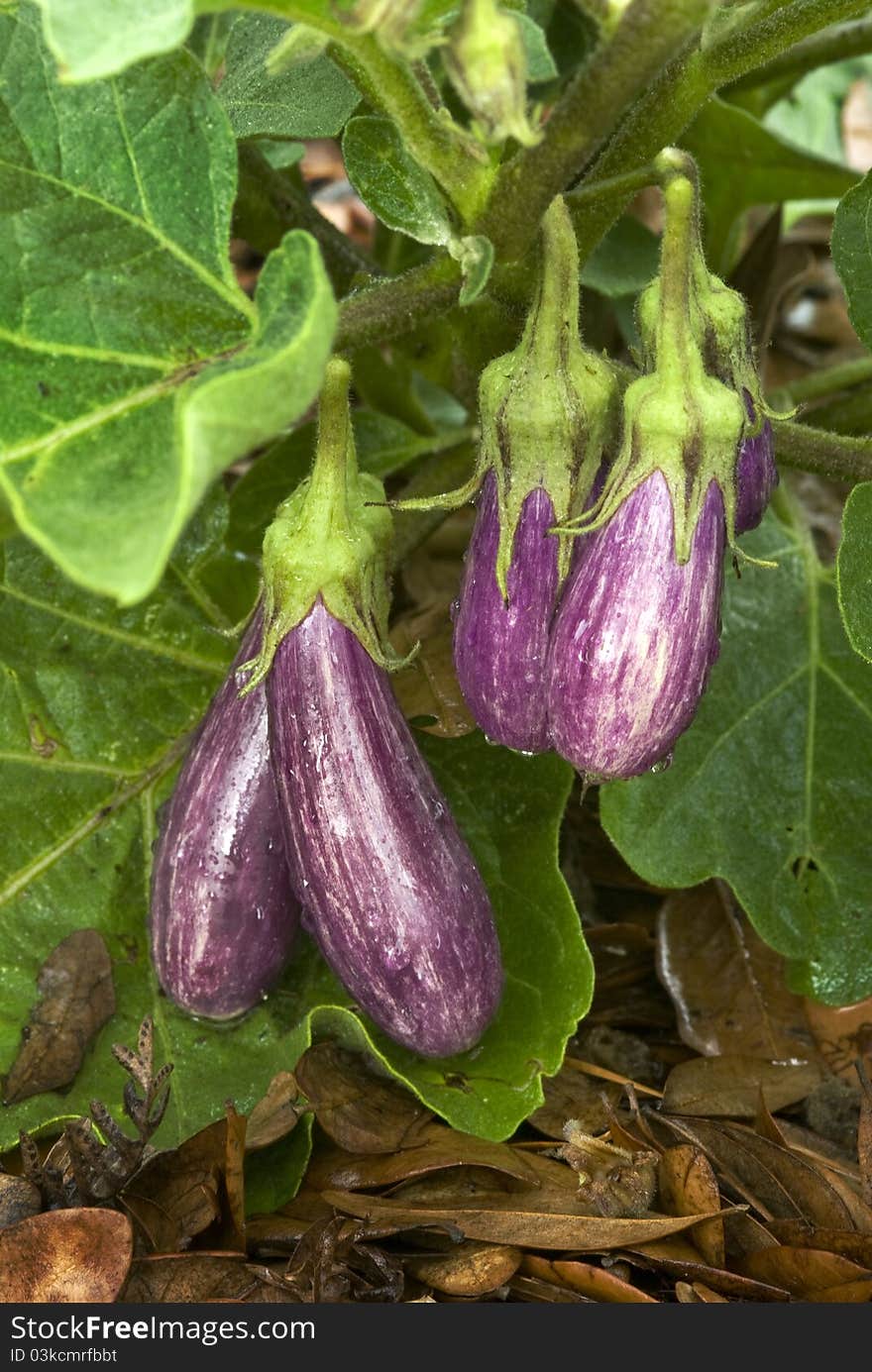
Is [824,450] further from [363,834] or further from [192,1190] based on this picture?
[192,1190]

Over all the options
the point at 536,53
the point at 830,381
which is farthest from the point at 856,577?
the point at 830,381

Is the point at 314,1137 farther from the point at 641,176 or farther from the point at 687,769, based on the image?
the point at 641,176

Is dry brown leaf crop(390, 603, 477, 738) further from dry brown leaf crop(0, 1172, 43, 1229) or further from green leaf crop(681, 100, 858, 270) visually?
green leaf crop(681, 100, 858, 270)

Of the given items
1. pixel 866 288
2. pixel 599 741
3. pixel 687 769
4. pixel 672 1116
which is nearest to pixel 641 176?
pixel 866 288

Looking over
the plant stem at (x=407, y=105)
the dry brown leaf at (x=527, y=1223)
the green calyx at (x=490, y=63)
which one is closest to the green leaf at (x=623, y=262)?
the plant stem at (x=407, y=105)

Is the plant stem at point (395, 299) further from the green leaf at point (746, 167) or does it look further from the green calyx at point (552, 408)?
the green leaf at point (746, 167)

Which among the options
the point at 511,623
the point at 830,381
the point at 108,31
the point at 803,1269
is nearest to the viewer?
the point at 108,31
